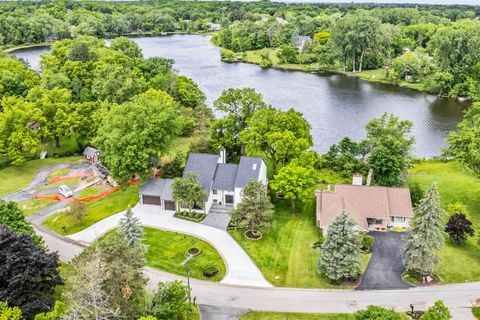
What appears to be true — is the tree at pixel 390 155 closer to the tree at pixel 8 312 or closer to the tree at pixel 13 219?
the tree at pixel 13 219

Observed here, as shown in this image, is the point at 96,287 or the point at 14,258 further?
the point at 14,258

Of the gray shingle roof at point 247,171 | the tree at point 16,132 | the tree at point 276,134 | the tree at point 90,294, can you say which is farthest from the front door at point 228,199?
the tree at point 16,132

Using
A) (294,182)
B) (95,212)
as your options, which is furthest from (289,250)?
(95,212)

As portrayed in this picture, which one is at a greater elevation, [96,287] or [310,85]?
[96,287]

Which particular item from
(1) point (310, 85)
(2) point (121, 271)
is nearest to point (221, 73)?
(1) point (310, 85)

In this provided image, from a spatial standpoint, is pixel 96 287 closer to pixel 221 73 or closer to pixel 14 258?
pixel 14 258

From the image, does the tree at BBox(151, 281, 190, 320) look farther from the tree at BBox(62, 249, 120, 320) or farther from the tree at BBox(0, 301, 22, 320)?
the tree at BBox(0, 301, 22, 320)
